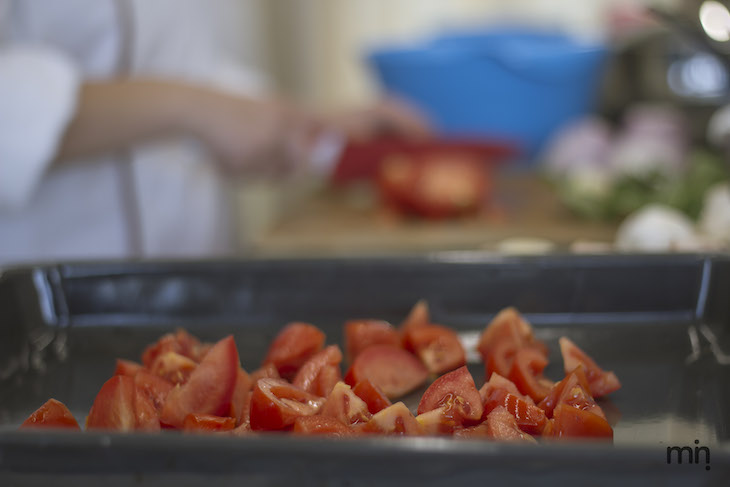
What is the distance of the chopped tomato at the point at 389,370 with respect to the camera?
48 cm

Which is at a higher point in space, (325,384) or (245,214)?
(245,214)

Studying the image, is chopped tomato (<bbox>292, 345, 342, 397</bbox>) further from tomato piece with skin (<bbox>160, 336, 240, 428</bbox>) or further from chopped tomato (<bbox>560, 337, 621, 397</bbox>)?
chopped tomato (<bbox>560, 337, 621, 397</bbox>)

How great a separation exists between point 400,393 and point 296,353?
8 centimetres

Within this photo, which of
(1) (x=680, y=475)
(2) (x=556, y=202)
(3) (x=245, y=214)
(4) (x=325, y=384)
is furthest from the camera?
(3) (x=245, y=214)

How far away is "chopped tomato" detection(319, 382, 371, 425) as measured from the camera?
16.6 inches

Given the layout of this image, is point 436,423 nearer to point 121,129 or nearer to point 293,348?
point 293,348

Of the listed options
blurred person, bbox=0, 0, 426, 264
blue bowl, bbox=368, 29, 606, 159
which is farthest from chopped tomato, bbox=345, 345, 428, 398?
blue bowl, bbox=368, 29, 606, 159

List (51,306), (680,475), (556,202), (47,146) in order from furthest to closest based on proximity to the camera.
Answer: (556,202)
(47,146)
(51,306)
(680,475)

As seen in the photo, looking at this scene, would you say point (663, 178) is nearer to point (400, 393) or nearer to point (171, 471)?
point (400, 393)

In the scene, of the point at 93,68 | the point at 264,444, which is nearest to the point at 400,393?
the point at 264,444

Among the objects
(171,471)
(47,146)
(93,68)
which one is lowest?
(171,471)

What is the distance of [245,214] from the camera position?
263 cm

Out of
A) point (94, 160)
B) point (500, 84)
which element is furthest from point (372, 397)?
point (500, 84)

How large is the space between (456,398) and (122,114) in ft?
2.24
